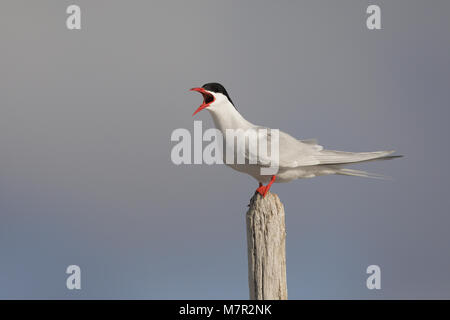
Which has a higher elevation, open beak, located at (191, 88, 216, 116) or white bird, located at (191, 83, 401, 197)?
open beak, located at (191, 88, 216, 116)

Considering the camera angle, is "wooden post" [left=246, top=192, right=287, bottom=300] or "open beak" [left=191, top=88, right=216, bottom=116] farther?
"open beak" [left=191, top=88, right=216, bottom=116]

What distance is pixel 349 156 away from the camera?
6.34 metres

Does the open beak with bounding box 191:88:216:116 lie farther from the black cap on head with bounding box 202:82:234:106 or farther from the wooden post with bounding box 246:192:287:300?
the wooden post with bounding box 246:192:287:300

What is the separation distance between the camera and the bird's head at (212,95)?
6.19 m

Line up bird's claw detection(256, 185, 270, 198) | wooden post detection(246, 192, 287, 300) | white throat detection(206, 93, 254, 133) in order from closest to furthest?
wooden post detection(246, 192, 287, 300)
bird's claw detection(256, 185, 270, 198)
white throat detection(206, 93, 254, 133)

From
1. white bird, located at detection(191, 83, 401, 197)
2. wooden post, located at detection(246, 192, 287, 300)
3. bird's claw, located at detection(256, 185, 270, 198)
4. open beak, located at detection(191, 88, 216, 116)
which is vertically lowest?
wooden post, located at detection(246, 192, 287, 300)

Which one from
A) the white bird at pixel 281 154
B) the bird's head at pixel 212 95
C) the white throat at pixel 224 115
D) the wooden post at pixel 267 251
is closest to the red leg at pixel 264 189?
the white bird at pixel 281 154

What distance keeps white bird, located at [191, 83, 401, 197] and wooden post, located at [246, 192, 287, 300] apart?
281 mm

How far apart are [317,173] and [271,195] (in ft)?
2.73

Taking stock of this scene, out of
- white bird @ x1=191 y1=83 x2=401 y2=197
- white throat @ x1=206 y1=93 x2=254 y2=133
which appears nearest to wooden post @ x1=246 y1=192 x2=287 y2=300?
white bird @ x1=191 y1=83 x2=401 y2=197

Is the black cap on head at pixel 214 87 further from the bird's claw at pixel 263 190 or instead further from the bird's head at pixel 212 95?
the bird's claw at pixel 263 190

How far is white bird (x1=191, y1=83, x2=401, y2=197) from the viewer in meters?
6.16

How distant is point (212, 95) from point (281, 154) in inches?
43.7

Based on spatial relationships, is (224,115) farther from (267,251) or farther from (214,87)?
(267,251)
